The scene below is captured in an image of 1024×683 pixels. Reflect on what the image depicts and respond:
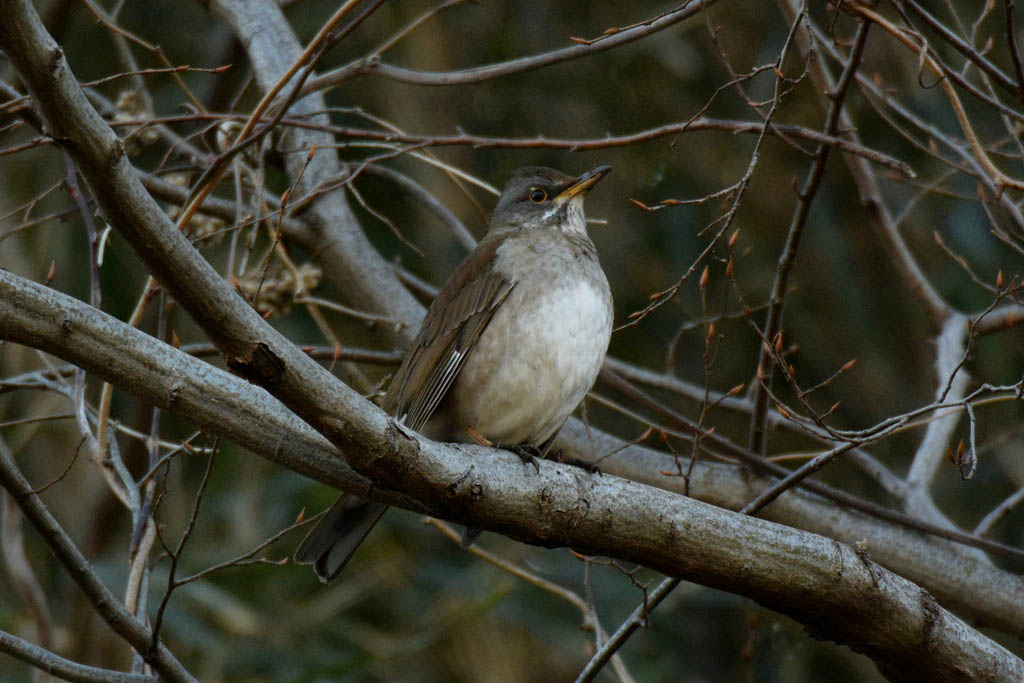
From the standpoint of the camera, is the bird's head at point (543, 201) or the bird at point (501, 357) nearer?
the bird at point (501, 357)

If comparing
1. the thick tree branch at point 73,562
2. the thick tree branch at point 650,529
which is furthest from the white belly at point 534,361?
the thick tree branch at point 73,562

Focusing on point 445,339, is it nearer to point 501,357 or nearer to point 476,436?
point 501,357

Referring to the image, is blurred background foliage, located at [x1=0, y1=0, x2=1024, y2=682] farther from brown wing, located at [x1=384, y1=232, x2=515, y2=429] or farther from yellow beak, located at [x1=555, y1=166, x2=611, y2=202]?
brown wing, located at [x1=384, y1=232, x2=515, y2=429]

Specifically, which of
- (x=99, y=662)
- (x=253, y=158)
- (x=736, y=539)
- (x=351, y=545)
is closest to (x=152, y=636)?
(x=351, y=545)

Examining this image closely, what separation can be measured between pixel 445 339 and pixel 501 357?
0.28 metres

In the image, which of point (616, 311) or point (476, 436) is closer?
point (476, 436)

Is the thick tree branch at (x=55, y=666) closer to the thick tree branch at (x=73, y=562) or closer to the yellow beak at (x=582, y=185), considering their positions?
the thick tree branch at (x=73, y=562)

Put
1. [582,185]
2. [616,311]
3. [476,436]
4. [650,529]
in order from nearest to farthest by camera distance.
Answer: [650,529] → [476,436] → [582,185] → [616,311]

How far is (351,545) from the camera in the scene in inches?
170

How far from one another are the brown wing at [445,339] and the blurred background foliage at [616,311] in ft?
7.78

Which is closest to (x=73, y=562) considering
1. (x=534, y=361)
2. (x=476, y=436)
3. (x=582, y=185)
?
(x=476, y=436)

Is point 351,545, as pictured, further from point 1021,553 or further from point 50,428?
point 50,428

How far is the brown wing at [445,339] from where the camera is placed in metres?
4.69

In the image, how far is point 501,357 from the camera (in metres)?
4.63
